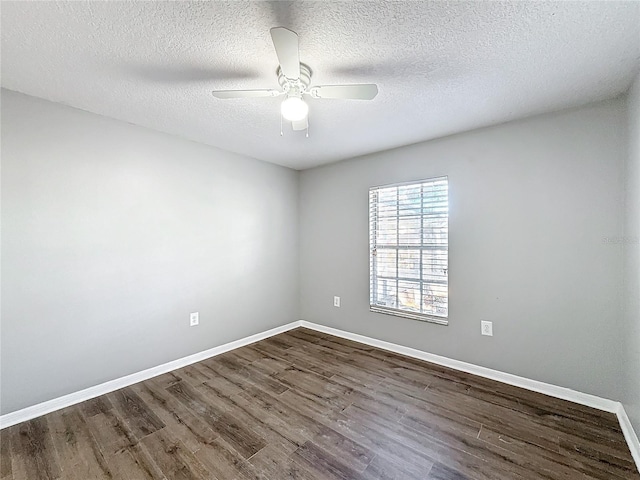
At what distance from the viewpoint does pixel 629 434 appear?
5.62 feet

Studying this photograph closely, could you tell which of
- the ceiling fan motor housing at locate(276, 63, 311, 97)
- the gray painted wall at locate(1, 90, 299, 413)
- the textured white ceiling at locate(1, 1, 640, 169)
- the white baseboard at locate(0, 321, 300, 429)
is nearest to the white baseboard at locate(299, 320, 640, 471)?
the white baseboard at locate(0, 321, 300, 429)

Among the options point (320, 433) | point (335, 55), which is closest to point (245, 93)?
point (335, 55)

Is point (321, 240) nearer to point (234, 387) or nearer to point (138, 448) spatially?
point (234, 387)

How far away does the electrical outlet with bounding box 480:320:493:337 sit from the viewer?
2.51 m

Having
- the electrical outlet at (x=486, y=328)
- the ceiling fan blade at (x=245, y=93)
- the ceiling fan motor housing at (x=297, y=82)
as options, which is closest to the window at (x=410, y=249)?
the electrical outlet at (x=486, y=328)

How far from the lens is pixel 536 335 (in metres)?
2.29

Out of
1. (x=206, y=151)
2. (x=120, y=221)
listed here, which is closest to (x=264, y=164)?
(x=206, y=151)

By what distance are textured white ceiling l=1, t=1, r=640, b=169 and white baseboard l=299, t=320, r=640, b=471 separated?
221 centimetres

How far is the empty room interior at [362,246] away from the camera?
1.47 m

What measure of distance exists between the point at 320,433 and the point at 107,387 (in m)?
1.87

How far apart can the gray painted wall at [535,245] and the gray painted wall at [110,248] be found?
1.93 meters

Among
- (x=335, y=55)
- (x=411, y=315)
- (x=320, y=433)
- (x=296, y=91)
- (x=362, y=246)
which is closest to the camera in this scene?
(x=335, y=55)

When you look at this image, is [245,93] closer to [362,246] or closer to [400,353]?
[362,246]

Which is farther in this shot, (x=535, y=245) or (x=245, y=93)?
(x=535, y=245)
